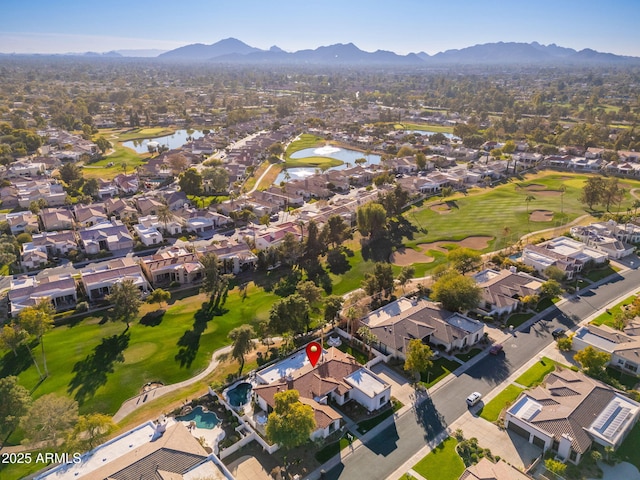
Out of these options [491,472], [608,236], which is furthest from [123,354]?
[608,236]

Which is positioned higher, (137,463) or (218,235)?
(137,463)

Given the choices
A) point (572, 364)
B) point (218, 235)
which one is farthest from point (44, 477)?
point (218, 235)

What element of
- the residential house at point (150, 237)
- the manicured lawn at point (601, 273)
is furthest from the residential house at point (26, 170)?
the manicured lawn at point (601, 273)

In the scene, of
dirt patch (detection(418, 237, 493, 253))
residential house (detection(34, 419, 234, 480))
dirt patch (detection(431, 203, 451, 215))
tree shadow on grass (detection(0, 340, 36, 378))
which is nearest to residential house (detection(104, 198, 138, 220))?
tree shadow on grass (detection(0, 340, 36, 378))

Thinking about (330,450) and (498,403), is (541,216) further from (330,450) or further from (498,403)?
(330,450)

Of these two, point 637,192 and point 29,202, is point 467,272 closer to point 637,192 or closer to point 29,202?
point 637,192

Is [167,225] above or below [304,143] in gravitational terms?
above
